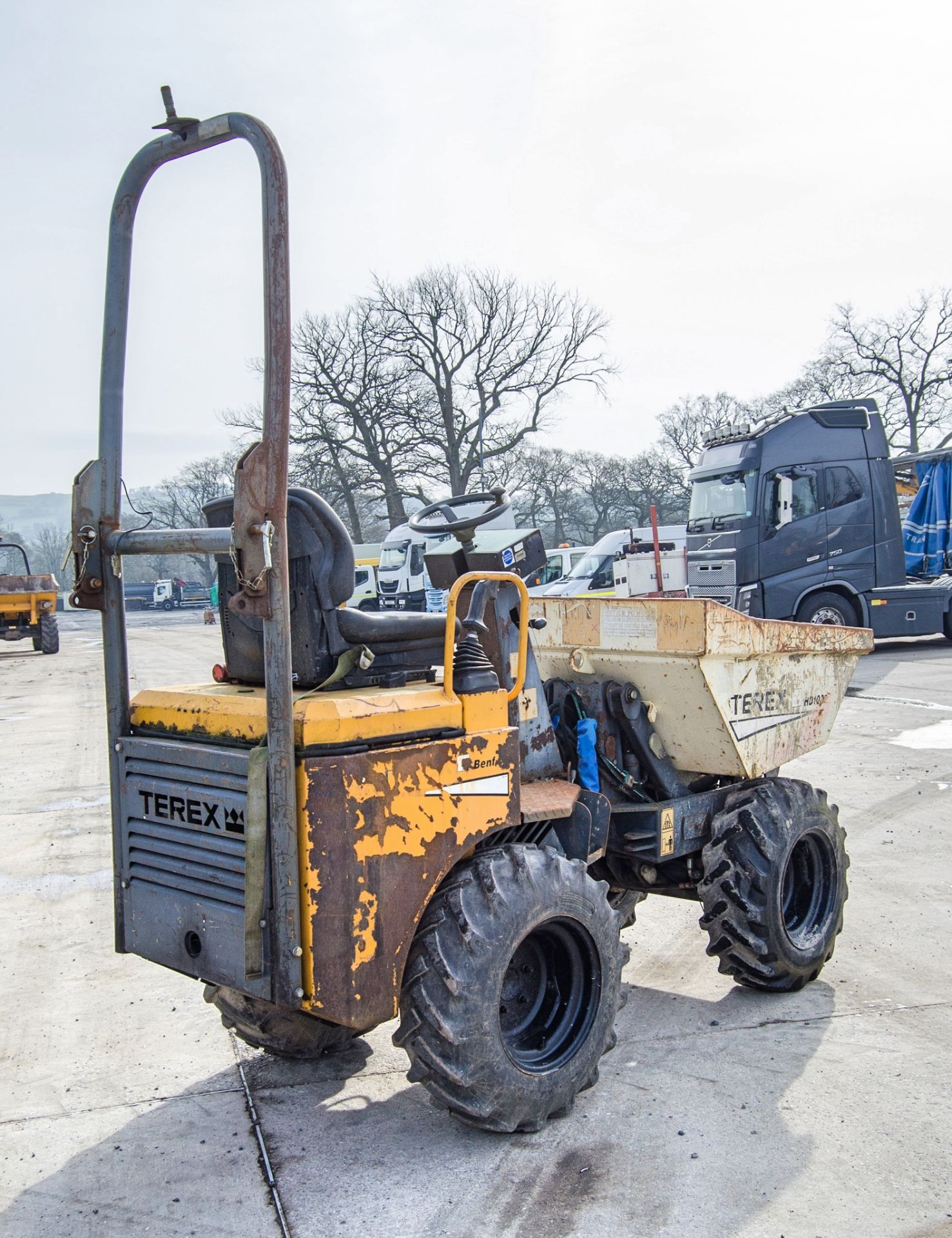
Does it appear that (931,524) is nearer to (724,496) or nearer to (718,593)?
(724,496)

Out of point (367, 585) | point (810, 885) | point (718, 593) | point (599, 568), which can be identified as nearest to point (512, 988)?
point (810, 885)

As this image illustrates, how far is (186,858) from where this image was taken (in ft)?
10.5

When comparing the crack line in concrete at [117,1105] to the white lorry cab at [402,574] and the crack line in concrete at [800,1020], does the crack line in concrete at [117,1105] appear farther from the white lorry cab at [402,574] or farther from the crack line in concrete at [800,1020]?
the white lorry cab at [402,574]

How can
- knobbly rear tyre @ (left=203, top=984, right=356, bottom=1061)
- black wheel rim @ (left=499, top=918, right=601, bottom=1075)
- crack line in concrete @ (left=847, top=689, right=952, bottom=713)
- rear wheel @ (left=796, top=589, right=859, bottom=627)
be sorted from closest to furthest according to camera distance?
black wheel rim @ (left=499, top=918, right=601, bottom=1075) < knobbly rear tyre @ (left=203, top=984, right=356, bottom=1061) < crack line in concrete @ (left=847, top=689, right=952, bottom=713) < rear wheel @ (left=796, top=589, right=859, bottom=627)

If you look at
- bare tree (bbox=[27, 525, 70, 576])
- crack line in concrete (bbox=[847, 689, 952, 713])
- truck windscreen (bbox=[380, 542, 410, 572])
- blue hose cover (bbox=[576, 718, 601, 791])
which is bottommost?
crack line in concrete (bbox=[847, 689, 952, 713])

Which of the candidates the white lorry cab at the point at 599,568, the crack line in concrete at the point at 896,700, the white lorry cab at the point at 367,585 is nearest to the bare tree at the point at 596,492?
the white lorry cab at the point at 367,585

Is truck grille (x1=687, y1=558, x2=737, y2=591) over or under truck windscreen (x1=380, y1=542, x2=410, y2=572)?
under

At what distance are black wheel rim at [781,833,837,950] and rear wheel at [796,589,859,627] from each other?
11.6 metres

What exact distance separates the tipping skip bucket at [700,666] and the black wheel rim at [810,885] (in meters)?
0.41

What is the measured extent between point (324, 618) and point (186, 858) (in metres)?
0.84

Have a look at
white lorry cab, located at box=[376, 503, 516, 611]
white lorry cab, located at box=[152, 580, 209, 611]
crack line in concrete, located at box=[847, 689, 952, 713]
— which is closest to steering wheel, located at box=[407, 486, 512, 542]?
crack line in concrete, located at box=[847, 689, 952, 713]

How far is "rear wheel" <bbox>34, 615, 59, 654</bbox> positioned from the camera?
23.6 metres

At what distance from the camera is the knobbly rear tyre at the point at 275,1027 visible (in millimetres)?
3605

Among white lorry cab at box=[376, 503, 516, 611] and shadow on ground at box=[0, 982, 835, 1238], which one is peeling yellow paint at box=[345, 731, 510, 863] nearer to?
shadow on ground at box=[0, 982, 835, 1238]
